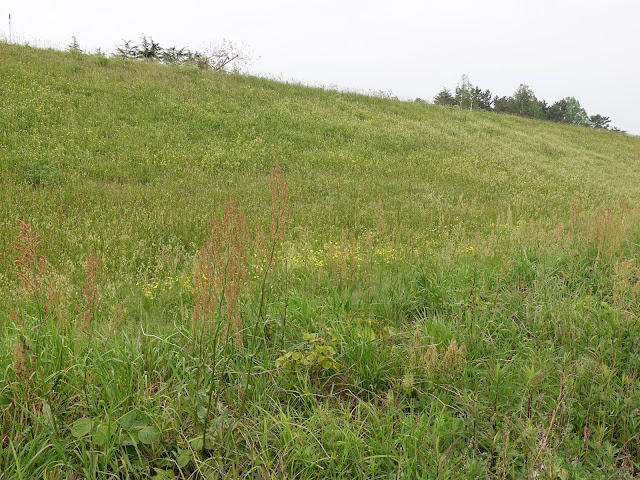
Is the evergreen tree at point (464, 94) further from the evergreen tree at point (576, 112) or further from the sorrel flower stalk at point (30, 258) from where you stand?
the sorrel flower stalk at point (30, 258)

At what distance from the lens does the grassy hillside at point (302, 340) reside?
7.92ft

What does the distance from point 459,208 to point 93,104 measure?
1421 cm

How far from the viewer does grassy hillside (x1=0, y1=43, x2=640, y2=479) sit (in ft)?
7.92

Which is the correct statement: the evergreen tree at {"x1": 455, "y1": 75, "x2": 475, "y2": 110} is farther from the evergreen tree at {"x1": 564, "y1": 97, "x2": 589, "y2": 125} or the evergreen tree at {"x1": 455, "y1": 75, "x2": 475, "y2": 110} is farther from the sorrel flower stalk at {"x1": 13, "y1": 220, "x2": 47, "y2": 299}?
the sorrel flower stalk at {"x1": 13, "y1": 220, "x2": 47, "y2": 299}

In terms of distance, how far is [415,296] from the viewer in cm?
458

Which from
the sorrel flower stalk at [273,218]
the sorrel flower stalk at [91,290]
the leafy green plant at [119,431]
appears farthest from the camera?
the sorrel flower stalk at [273,218]

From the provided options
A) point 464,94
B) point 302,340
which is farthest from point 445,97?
point 302,340

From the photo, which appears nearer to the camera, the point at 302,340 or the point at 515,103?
the point at 302,340

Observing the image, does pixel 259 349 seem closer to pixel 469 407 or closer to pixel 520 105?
pixel 469 407

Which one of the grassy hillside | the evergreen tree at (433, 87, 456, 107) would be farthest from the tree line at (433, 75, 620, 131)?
the grassy hillside

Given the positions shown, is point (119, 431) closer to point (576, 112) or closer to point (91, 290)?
point (91, 290)

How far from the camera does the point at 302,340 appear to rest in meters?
3.57

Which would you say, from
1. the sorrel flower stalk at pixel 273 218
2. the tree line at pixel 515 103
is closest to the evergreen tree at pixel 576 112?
the tree line at pixel 515 103

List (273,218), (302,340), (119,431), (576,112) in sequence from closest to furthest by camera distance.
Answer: (119,431) < (273,218) < (302,340) < (576,112)
